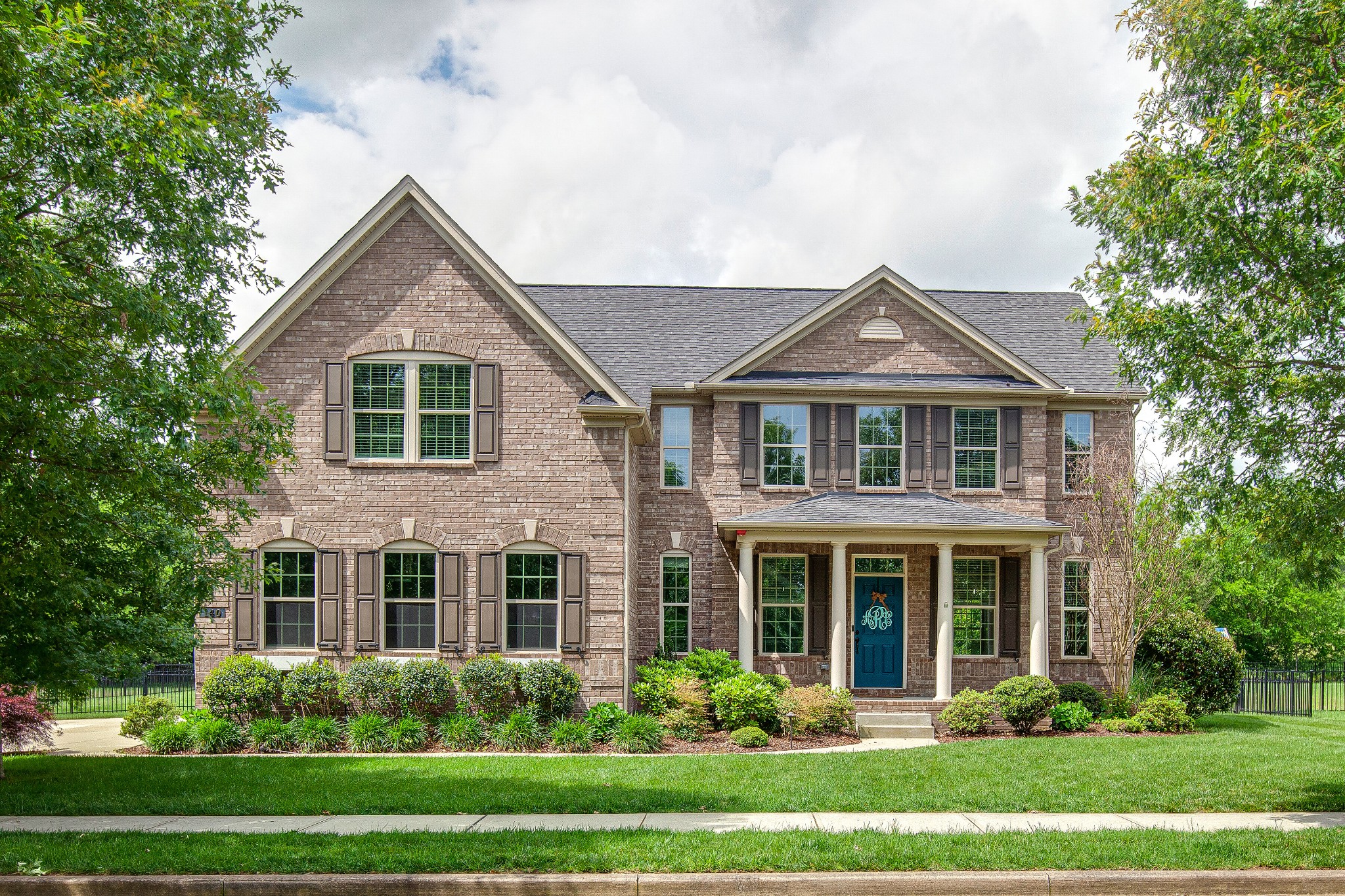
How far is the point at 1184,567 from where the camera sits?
19.4 metres

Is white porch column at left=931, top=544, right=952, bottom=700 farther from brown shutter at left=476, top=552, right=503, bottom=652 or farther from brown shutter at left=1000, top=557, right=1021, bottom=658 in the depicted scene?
brown shutter at left=476, top=552, right=503, bottom=652

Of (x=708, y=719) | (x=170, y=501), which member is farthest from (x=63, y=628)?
(x=708, y=719)

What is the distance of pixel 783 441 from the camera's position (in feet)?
68.5

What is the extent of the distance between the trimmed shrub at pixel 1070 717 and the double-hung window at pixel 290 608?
43.7ft

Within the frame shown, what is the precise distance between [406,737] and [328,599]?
314cm

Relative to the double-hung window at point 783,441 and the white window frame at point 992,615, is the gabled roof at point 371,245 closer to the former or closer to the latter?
the double-hung window at point 783,441

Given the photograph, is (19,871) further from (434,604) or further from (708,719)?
(708,719)

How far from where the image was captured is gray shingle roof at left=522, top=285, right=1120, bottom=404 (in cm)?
2172

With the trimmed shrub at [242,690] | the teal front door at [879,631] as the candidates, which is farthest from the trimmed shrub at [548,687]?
the teal front door at [879,631]

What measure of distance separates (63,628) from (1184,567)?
60.9ft

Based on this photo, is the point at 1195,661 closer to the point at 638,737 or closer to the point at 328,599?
the point at 638,737

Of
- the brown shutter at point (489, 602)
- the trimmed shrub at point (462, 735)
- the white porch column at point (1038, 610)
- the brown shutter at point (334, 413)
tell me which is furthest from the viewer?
the white porch column at point (1038, 610)

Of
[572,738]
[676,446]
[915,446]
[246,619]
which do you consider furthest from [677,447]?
[246,619]

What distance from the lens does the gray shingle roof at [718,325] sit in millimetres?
21719
